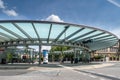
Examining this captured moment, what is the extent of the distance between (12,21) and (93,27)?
1051 centimetres

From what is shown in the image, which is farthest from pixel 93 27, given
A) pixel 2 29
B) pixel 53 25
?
pixel 2 29

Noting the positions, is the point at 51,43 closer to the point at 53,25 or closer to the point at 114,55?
the point at 53,25

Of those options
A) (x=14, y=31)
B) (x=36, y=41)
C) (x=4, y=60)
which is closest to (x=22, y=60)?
(x=4, y=60)

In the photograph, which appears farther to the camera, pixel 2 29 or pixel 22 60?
pixel 22 60

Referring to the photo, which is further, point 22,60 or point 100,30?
point 22,60

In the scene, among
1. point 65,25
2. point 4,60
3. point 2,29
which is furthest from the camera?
point 4,60

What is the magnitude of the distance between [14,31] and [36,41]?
11.0 metres

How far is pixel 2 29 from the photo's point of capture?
36781 mm

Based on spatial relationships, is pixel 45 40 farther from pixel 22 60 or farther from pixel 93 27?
pixel 22 60

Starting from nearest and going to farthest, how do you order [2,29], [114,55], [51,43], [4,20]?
[4,20] → [2,29] → [51,43] → [114,55]

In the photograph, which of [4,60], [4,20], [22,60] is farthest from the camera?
[22,60]

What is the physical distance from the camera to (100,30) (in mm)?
37500

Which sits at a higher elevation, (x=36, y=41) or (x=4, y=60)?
(x=36, y=41)

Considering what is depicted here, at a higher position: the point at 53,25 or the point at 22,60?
the point at 53,25
